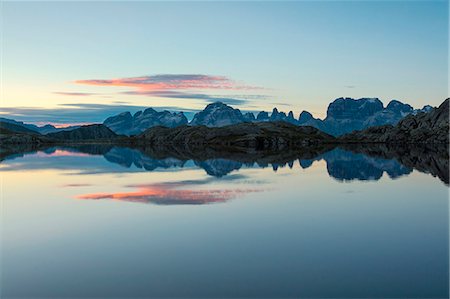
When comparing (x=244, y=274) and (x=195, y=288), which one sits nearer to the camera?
(x=195, y=288)

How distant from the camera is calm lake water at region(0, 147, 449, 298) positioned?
22.9 metres

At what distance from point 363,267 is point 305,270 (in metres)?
3.80

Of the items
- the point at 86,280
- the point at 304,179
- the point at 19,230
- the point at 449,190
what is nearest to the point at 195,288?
the point at 86,280

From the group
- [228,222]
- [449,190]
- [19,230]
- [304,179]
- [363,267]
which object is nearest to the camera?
[363,267]

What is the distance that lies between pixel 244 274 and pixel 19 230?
78.2 ft

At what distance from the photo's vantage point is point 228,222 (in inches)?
1578

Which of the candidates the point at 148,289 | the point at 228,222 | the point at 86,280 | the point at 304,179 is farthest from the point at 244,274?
the point at 304,179

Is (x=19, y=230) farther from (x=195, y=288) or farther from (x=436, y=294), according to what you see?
(x=436, y=294)

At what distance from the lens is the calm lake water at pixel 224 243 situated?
75.3 feet

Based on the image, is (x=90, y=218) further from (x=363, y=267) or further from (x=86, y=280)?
(x=363, y=267)

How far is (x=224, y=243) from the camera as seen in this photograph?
32.2m

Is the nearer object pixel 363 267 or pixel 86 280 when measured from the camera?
pixel 86 280

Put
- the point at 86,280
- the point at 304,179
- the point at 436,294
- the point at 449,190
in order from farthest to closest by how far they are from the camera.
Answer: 1. the point at 304,179
2. the point at 449,190
3. the point at 86,280
4. the point at 436,294

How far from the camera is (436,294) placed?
21.7 meters
